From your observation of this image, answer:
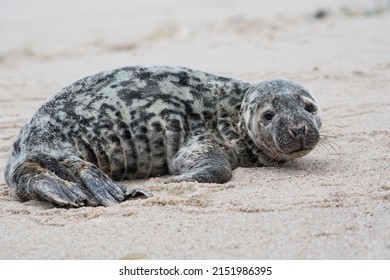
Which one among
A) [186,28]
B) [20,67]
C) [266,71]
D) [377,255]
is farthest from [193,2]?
[377,255]

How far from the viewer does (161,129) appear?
16.2 ft

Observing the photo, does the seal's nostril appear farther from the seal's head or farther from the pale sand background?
the pale sand background

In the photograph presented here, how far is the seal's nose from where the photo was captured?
15.2 ft

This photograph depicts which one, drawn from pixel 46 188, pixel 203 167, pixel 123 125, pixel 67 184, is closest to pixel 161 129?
pixel 123 125

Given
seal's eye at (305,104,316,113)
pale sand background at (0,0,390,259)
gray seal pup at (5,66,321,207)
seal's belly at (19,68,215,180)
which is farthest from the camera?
seal's eye at (305,104,316,113)

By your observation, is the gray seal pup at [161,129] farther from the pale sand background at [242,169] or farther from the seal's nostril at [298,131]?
the pale sand background at [242,169]

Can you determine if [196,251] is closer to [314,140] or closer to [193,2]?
→ [314,140]

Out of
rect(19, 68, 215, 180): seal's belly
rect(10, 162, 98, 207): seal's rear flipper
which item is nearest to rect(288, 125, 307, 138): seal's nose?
rect(19, 68, 215, 180): seal's belly

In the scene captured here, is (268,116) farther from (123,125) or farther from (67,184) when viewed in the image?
(67,184)

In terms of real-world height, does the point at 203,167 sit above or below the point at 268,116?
below

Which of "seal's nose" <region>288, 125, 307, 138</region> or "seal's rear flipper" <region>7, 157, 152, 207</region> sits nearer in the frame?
"seal's rear flipper" <region>7, 157, 152, 207</region>

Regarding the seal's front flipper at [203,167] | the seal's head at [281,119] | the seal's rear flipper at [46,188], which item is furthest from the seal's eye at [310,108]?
the seal's rear flipper at [46,188]

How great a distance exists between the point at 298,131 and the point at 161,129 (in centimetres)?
83

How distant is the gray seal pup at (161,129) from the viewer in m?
4.61
